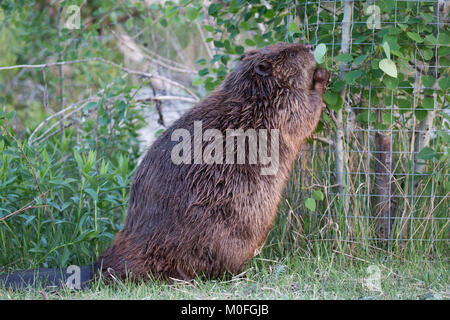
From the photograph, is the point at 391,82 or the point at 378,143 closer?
the point at 391,82

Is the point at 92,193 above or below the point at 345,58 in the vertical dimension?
below

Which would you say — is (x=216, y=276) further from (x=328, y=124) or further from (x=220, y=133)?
(x=328, y=124)

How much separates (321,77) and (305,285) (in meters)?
1.08

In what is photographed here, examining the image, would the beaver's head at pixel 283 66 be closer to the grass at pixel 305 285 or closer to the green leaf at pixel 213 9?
the green leaf at pixel 213 9

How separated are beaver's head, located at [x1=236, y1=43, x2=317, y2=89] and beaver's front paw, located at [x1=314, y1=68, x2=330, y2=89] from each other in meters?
0.05

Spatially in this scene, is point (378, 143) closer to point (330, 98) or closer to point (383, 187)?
point (383, 187)

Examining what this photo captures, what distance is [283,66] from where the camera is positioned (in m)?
2.96

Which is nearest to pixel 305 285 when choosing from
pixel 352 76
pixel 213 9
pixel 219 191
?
pixel 219 191

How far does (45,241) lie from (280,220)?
4.53ft

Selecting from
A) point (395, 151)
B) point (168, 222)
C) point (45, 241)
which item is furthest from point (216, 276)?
point (395, 151)

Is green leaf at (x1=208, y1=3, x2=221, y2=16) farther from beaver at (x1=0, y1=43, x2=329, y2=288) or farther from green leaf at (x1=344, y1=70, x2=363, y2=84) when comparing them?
green leaf at (x1=344, y1=70, x2=363, y2=84)

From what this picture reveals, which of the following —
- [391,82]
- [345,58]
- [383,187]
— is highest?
[345,58]

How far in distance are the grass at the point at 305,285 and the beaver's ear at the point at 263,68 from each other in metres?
0.98

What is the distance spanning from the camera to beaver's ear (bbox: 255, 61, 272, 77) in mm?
2932
